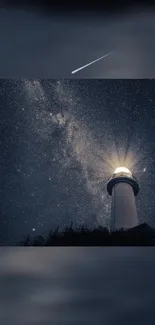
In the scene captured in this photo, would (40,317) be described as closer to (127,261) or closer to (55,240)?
(127,261)

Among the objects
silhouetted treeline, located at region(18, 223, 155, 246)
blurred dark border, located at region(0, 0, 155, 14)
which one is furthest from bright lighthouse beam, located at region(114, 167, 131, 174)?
blurred dark border, located at region(0, 0, 155, 14)

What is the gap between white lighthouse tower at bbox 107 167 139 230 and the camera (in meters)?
21.7

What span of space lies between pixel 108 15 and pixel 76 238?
9.31m

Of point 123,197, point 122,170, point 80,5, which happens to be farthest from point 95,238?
point 122,170

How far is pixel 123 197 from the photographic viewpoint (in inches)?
959

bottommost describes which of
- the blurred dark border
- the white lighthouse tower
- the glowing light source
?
the blurred dark border

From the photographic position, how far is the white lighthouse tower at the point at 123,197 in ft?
71.2

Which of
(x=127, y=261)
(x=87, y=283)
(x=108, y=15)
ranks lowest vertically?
(x=87, y=283)

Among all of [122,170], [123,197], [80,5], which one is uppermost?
[122,170]

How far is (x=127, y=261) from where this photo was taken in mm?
1691

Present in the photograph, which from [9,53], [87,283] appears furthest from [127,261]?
[9,53]

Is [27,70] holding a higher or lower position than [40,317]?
higher

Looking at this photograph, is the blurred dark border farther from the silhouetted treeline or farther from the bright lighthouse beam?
the bright lighthouse beam

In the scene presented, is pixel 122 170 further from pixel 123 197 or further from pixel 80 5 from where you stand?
pixel 80 5
